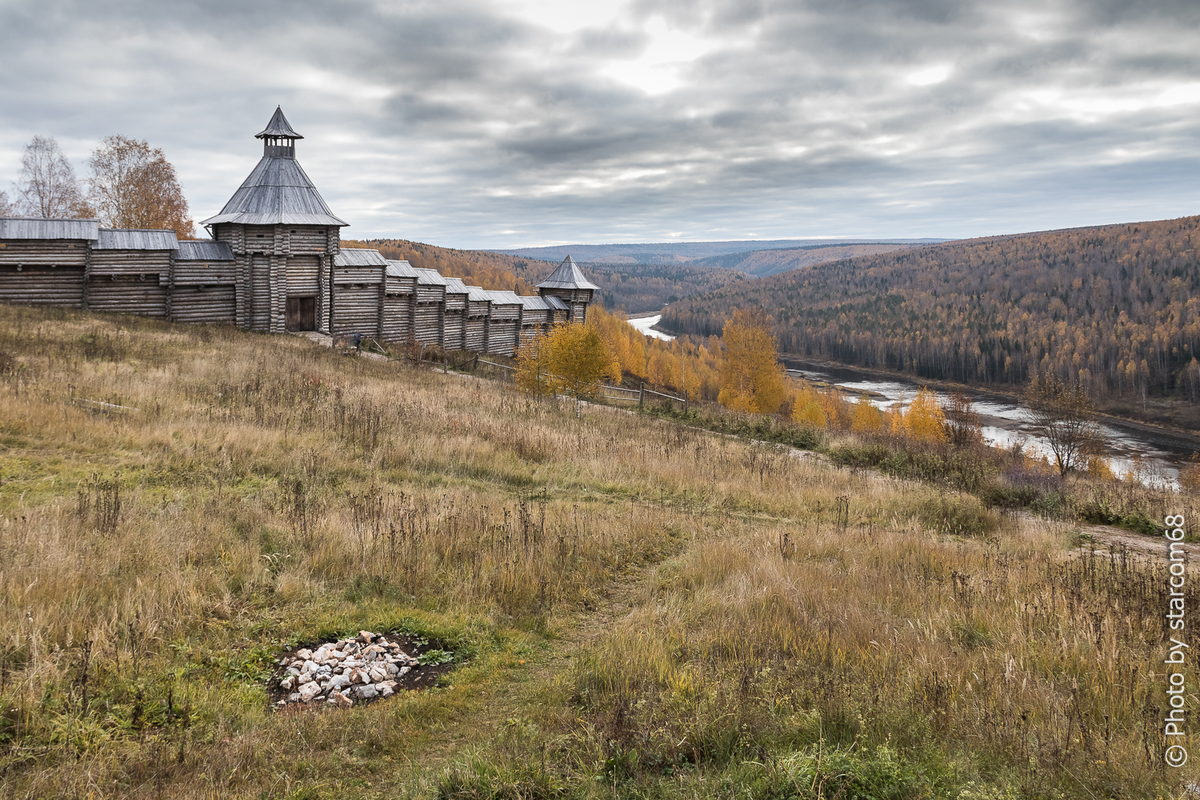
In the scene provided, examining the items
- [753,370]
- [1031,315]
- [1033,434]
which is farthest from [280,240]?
[1031,315]

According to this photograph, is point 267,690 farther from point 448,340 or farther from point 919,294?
point 919,294

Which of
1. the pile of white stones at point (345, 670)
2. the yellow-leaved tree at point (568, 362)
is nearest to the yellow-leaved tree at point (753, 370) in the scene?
the yellow-leaved tree at point (568, 362)

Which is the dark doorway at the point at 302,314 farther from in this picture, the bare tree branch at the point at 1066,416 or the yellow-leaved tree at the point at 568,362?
the bare tree branch at the point at 1066,416

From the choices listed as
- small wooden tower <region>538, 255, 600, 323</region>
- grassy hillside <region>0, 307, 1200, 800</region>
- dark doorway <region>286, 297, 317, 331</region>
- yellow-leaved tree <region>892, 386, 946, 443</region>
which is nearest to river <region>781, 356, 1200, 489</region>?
yellow-leaved tree <region>892, 386, 946, 443</region>

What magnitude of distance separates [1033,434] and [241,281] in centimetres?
7272

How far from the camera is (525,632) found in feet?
16.5

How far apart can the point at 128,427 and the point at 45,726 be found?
23.3ft

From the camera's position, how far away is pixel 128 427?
8984mm

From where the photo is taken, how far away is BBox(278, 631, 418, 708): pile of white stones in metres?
3.96

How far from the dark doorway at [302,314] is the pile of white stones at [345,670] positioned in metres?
28.4

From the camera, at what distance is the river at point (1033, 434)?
56453 millimetres

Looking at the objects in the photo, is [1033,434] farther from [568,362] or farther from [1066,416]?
[568,362]

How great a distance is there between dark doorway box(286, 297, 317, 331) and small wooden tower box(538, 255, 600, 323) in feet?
57.6

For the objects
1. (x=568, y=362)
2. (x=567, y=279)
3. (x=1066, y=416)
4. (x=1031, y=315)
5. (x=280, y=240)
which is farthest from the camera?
(x=1031, y=315)
